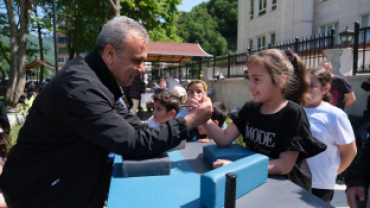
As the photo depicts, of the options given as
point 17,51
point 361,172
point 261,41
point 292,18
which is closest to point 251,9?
point 261,41

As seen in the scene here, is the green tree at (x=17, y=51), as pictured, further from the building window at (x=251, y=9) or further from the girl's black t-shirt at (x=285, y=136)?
the building window at (x=251, y=9)

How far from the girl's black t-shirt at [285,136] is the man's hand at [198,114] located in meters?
0.27

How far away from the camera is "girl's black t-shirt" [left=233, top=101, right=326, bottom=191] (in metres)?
1.46

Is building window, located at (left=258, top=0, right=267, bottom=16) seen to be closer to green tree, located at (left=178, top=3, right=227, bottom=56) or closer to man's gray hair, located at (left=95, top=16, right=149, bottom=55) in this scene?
man's gray hair, located at (left=95, top=16, right=149, bottom=55)

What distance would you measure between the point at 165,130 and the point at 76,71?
0.55 meters

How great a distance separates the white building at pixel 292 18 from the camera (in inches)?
549

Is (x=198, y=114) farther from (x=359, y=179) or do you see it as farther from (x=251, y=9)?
(x=251, y=9)

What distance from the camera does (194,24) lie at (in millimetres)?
45344

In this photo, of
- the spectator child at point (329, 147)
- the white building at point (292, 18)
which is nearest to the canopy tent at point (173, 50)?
the white building at point (292, 18)

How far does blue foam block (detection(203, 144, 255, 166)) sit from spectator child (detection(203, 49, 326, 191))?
0.09 m

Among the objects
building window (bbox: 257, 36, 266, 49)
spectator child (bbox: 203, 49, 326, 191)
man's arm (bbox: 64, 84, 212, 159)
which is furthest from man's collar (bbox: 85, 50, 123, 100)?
building window (bbox: 257, 36, 266, 49)

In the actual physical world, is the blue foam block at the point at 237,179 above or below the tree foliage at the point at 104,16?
below

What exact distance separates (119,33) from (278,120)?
100 centimetres

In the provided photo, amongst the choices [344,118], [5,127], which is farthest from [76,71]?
[5,127]
